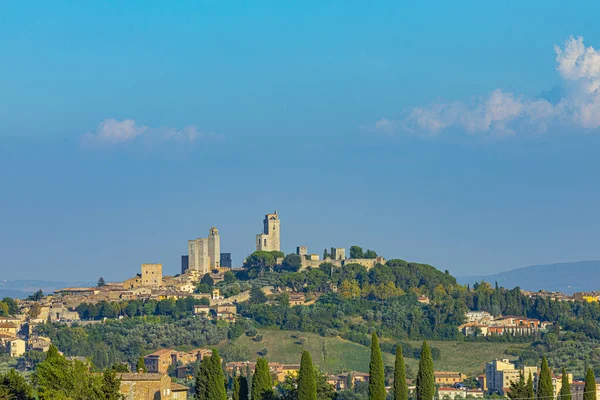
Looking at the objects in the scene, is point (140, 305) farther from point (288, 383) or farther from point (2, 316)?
point (288, 383)

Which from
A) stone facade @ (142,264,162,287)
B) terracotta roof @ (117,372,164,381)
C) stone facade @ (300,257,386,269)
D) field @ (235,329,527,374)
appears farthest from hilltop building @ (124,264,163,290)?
terracotta roof @ (117,372,164,381)

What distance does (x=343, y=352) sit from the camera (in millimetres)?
101188

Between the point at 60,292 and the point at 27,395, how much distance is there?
82.5 m

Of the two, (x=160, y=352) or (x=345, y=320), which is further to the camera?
(x=345, y=320)

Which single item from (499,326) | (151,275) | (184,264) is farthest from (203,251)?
(499,326)

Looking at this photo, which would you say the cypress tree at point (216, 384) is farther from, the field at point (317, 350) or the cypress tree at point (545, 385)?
the field at point (317, 350)

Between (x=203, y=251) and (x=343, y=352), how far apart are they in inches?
1257

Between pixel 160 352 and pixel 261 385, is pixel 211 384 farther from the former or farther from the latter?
pixel 160 352

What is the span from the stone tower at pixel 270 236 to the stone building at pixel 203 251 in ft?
13.8

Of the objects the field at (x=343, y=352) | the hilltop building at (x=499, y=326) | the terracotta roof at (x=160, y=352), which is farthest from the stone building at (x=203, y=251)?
the terracotta roof at (x=160, y=352)

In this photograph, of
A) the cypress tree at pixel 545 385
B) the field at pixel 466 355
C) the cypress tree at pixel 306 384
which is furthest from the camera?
the field at pixel 466 355

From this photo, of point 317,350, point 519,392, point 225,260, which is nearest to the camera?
point 519,392

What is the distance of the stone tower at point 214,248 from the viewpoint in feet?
Answer: 428

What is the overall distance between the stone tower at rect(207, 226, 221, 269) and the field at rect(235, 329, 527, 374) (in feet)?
81.7
